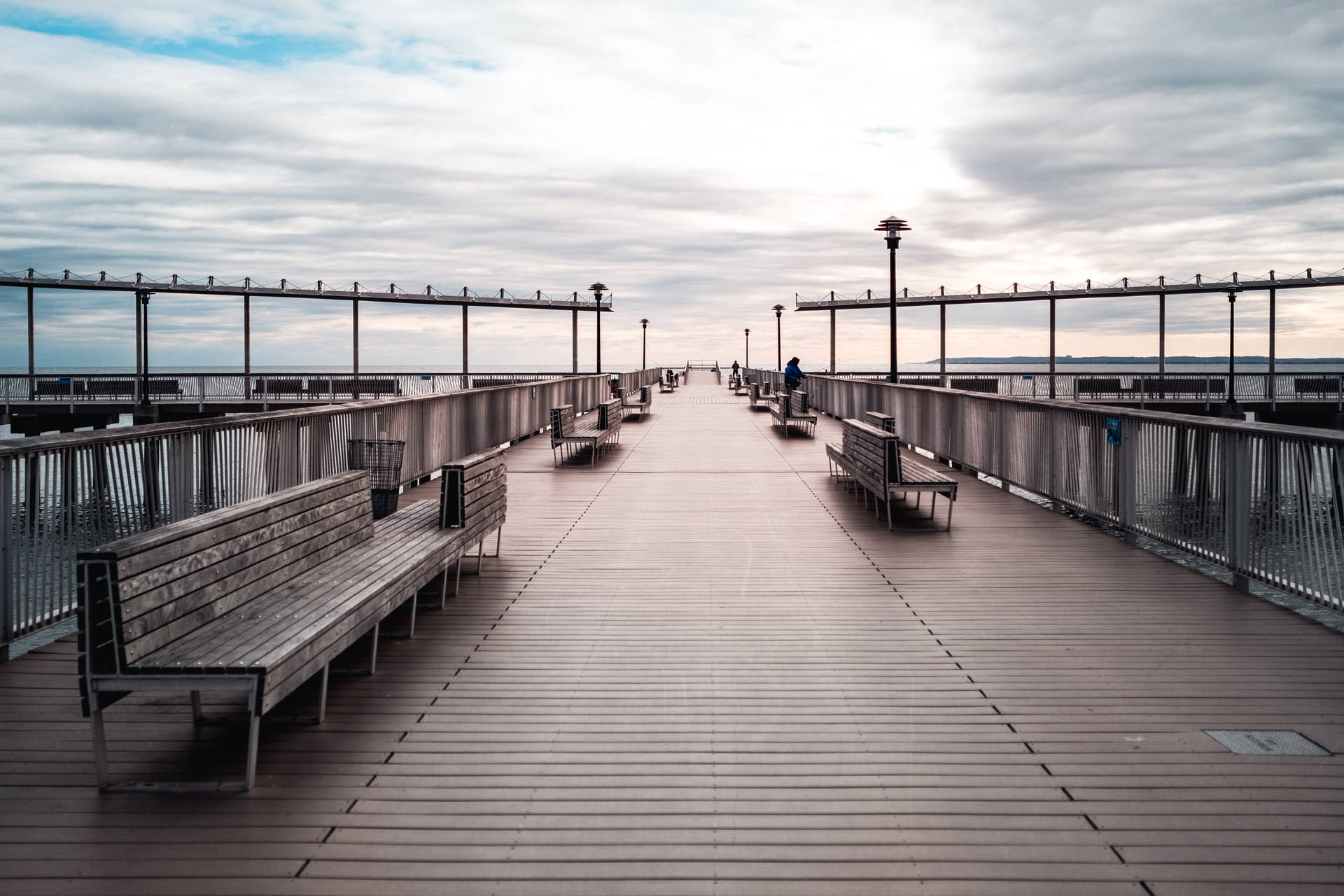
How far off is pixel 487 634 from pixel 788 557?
3024 millimetres

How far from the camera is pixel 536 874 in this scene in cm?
302

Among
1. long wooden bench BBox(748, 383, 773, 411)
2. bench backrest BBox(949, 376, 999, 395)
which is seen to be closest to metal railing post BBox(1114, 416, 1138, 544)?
long wooden bench BBox(748, 383, 773, 411)

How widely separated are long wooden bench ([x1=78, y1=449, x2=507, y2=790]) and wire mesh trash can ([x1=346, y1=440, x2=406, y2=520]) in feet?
8.17

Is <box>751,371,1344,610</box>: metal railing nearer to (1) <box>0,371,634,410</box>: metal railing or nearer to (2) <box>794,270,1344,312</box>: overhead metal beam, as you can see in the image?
(1) <box>0,371,634,410</box>: metal railing

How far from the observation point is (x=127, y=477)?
20.1 feet

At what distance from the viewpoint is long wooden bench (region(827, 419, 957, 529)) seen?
371 inches

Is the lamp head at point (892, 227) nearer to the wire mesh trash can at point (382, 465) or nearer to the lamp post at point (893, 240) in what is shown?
the lamp post at point (893, 240)

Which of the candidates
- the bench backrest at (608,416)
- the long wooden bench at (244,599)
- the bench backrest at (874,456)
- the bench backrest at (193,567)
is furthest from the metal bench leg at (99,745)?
the bench backrest at (608,416)

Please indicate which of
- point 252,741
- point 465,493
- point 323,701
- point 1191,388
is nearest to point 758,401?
point 1191,388

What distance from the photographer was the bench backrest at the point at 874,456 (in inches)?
381

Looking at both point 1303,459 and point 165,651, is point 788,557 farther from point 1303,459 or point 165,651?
point 165,651

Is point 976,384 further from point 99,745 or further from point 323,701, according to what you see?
point 99,745

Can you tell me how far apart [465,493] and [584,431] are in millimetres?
9569

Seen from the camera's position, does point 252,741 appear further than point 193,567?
No
